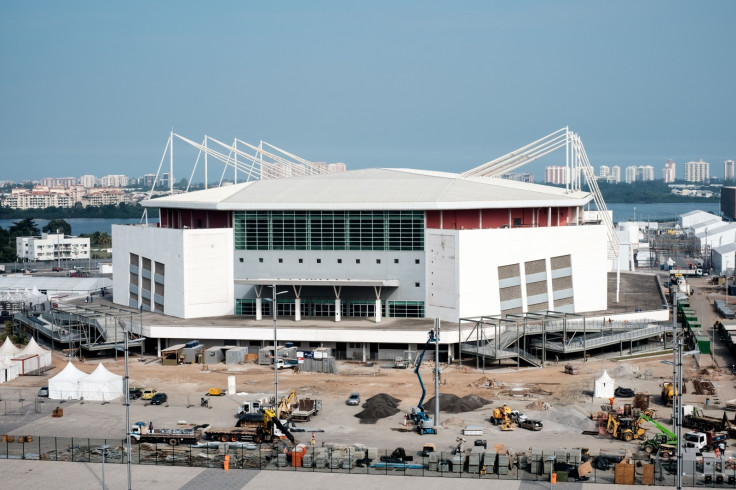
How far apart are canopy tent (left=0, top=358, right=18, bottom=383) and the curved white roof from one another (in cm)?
2106

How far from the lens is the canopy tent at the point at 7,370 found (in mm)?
70938

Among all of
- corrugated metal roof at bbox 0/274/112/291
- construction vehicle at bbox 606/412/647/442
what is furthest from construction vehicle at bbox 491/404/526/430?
corrugated metal roof at bbox 0/274/112/291

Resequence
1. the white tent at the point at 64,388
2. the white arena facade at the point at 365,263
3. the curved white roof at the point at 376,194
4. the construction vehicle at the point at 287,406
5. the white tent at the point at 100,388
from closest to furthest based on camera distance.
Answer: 1. the construction vehicle at the point at 287,406
2. the white tent at the point at 100,388
3. the white tent at the point at 64,388
4. the white arena facade at the point at 365,263
5. the curved white roof at the point at 376,194

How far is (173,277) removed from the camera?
84.2 m

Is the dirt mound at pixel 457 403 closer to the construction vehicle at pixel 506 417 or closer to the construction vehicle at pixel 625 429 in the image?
the construction vehicle at pixel 506 417

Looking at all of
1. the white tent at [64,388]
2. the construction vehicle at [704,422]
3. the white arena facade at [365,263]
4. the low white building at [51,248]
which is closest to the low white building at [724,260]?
the white arena facade at [365,263]

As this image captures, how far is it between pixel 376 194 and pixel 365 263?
606cm

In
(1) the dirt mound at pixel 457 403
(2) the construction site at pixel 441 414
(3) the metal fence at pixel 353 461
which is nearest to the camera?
(3) the metal fence at pixel 353 461

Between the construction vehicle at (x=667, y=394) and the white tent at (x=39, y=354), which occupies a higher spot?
the white tent at (x=39, y=354)

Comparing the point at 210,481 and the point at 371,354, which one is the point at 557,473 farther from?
the point at 371,354

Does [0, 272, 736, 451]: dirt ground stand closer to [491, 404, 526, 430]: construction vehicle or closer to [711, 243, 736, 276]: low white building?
[491, 404, 526, 430]: construction vehicle

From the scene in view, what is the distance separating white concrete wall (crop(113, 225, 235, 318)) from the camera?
82.9 meters

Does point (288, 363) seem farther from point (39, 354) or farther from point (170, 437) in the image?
point (170, 437)

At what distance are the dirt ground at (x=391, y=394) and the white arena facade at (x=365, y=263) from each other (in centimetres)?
590
